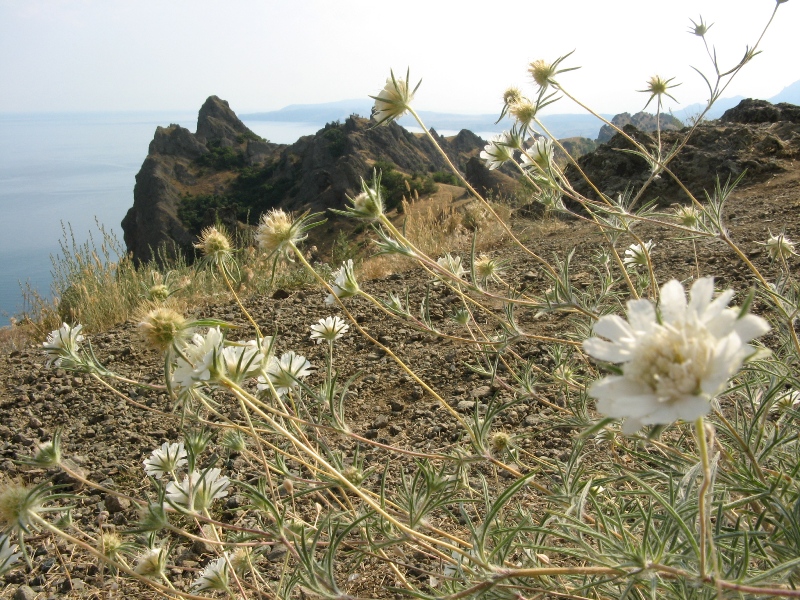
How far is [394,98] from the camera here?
1865 millimetres

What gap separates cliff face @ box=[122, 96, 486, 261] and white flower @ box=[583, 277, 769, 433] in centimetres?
2503

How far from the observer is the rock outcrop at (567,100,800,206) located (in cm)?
731

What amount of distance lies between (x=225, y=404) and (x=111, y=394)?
0.81 metres

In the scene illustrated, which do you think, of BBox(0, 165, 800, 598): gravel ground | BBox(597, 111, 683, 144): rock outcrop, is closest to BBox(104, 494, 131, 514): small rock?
BBox(0, 165, 800, 598): gravel ground

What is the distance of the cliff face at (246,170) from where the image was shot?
91.0 ft

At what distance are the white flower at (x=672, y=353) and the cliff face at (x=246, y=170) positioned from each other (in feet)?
82.1

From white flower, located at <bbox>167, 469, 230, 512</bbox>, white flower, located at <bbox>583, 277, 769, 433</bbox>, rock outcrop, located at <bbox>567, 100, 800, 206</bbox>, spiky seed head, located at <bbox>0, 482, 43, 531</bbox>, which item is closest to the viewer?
white flower, located at <bbox>583, 277, 769, 433</bbox>

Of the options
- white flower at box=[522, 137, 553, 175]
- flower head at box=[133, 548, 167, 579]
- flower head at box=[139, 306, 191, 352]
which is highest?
white flower at box=[522, 137, 553, 175]

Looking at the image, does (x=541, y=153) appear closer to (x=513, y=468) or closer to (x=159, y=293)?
(x=513, y=468)

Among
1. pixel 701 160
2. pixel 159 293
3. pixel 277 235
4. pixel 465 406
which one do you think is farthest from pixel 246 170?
pixel 277 235

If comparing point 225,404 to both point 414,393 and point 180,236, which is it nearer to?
point 414,393

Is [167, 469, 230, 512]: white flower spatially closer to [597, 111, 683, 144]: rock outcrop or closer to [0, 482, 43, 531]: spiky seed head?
[0, 482, 43, 531]: spiky seed head

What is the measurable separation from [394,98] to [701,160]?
678 cm

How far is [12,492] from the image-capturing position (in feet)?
4.50
